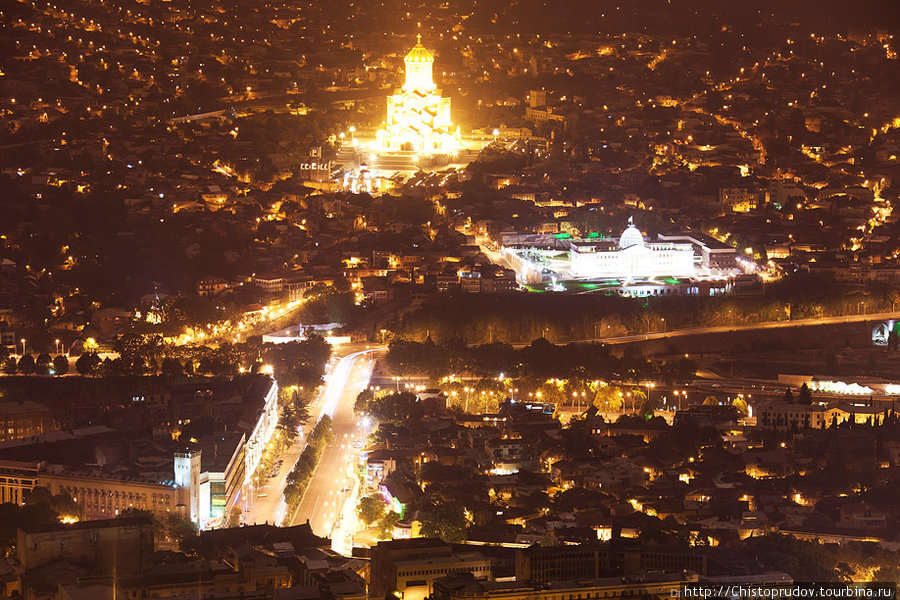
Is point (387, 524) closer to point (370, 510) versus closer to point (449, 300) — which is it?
point (370, 510)

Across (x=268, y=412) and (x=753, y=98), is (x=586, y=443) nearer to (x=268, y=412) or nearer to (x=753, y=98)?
(x=268, y=412)

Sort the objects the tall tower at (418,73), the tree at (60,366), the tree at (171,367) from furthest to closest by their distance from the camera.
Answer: the tall tower at (418,73) → the tree at (60,366) → the tree at (171,367)

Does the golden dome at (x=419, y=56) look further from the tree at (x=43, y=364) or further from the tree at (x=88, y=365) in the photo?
the tree at (x=88, y=365)

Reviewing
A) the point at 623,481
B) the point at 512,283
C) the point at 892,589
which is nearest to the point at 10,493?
the point at 623,481

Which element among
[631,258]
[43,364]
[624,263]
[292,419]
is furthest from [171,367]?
[631,258]

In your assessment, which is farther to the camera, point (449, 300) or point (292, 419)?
point (449, 300)

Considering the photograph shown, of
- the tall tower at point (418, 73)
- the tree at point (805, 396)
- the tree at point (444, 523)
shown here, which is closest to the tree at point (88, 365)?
the tree at point (444, 523)
